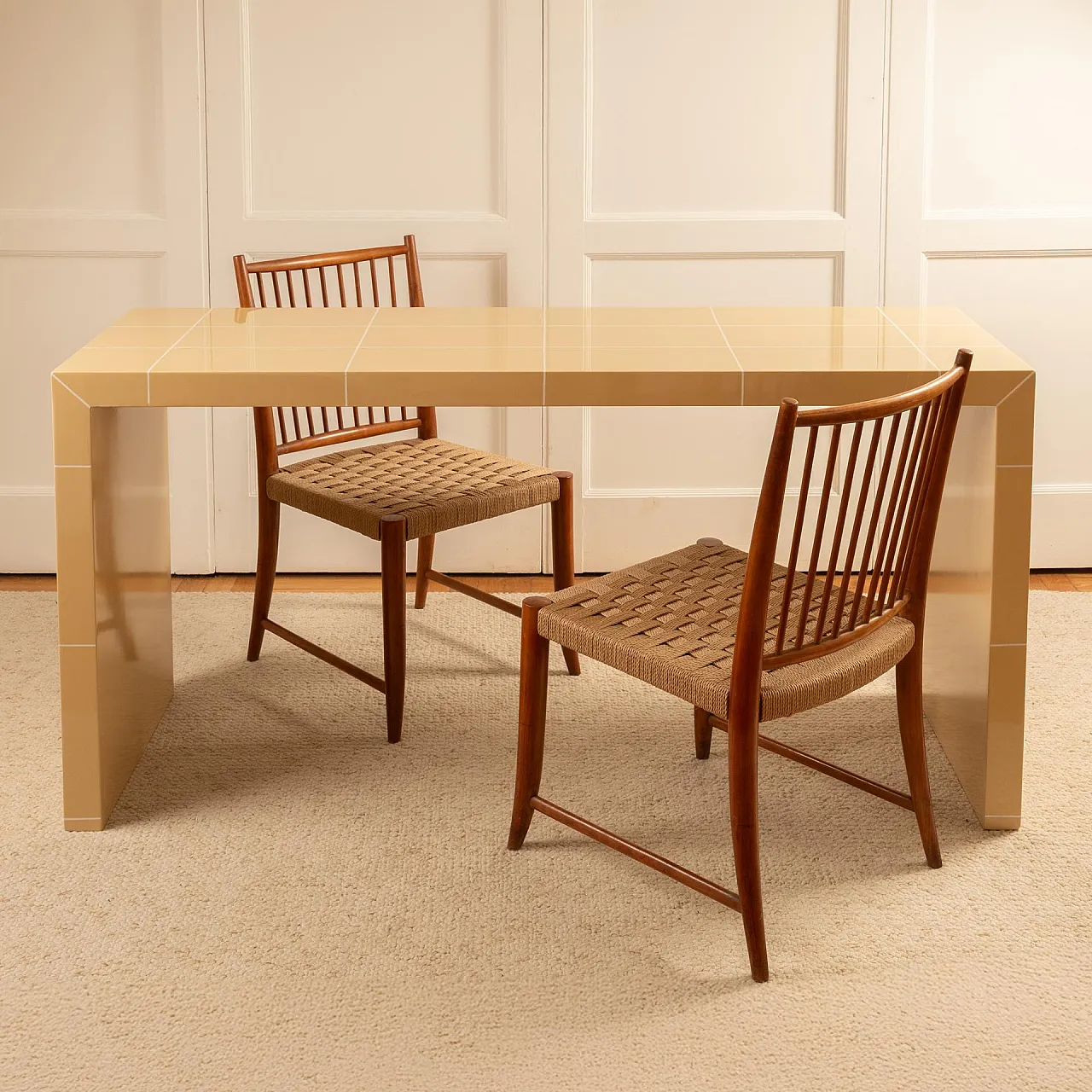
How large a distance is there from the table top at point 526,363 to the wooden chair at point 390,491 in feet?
0.80

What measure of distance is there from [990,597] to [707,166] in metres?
1.61

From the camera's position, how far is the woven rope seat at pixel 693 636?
72.9 inches

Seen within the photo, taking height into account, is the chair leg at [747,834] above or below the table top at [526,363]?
below

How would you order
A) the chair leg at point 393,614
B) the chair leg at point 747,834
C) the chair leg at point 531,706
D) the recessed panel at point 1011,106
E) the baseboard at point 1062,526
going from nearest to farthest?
the chair leg at point 747,834
the chair leg at point 531,706
the chair leg at point 393,614
the recessed panel at point 1011,106
the baseboard at point 1062,526

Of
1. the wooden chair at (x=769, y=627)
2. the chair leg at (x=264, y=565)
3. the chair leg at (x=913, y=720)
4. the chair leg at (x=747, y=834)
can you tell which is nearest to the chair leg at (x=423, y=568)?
the chair leg at (x=264, y=565)

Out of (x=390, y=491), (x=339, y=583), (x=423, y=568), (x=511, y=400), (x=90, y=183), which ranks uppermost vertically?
(x=90, y=183)

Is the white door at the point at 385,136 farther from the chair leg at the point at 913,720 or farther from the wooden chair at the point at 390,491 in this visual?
the chair leg at the point at 913,720

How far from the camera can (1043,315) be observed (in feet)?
11.5

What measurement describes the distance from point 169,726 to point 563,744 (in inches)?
28.8

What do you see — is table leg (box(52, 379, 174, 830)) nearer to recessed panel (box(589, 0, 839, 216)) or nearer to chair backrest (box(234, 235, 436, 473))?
chair backrest (box(234, 235, 436, 473))

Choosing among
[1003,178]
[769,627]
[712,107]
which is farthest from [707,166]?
[769,627]

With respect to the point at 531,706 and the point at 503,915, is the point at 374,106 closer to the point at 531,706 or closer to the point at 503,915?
the point at 531,706

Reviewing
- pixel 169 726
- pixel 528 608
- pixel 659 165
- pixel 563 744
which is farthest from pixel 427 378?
pixel 659 165

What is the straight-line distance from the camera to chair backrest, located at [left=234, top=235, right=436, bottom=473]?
2.80 metres
